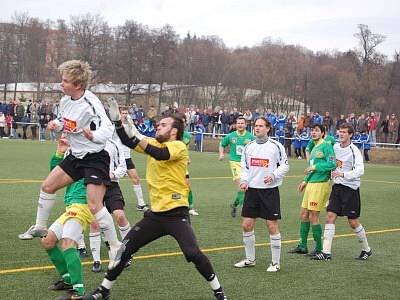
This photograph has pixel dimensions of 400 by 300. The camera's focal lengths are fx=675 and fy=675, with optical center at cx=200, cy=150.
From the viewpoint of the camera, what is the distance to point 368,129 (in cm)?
3772

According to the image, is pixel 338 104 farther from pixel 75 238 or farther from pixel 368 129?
pixel 75 238

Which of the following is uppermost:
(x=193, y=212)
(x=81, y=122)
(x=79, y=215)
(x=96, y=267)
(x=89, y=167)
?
(x=81, y=122)

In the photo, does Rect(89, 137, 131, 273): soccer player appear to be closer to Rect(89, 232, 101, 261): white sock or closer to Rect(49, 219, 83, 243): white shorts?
Rect(89, 232, 101, 261): white sock

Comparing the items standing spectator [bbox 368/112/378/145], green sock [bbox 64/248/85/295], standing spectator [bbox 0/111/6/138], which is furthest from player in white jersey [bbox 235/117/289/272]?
standing spectator [bbox 0/111/6/138]

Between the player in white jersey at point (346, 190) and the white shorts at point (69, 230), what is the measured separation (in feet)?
14.0

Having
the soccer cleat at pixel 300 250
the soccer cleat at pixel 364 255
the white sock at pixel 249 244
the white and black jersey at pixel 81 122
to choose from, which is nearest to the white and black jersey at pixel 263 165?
the white sock at pixel 249 244

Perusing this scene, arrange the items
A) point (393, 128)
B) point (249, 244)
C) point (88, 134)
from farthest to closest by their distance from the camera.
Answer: point (393, 128), point (249, 244), point (88, 134)

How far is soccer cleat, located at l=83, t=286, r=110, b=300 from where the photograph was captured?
658 cm

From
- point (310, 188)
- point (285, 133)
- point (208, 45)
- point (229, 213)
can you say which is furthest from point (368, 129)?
point (208, 45)

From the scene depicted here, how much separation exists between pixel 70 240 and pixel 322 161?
14.9ft

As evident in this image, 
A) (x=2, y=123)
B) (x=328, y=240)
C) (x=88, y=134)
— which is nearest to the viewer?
(x=88, y=134)

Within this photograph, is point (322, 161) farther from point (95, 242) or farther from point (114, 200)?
point (95, 242)

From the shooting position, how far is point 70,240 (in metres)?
6.71

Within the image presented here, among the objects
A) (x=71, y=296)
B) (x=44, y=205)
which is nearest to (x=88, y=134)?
(x=44, y=205)
